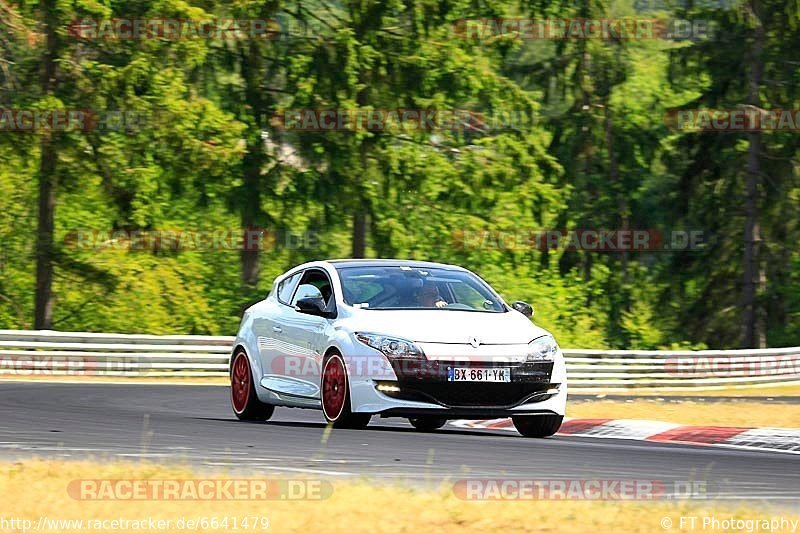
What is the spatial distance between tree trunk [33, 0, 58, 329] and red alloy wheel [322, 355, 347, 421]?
75.1ft

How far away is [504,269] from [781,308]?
924 centimetres

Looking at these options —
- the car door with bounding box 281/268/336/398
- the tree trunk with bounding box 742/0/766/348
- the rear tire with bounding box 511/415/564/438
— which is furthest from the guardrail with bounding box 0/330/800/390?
the rear tire with bounding box 511/415/564/438

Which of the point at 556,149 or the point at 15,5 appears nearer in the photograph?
the point at 15,5

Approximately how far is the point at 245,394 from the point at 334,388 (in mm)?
2244

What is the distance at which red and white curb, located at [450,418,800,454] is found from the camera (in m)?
14.3

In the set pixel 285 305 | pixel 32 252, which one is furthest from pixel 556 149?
pixel 285 305

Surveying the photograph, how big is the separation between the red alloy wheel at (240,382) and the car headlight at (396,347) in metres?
2.68

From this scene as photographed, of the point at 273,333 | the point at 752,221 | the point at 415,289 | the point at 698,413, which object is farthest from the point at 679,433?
Answer: the point at 752,221

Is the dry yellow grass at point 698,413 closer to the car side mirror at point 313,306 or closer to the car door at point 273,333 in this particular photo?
the car door at point 273,333

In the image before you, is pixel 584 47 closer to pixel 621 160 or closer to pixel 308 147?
pixel 621 160

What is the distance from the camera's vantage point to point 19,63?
119 ft

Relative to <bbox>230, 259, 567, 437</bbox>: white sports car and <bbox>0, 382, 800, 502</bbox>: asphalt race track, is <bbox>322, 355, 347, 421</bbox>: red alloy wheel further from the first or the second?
<bbox>0, 382, 800, 502</bbox>: asphalt race track

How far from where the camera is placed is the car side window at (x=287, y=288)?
51.2ft

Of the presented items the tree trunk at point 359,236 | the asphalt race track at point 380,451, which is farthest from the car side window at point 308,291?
the tree trunk at point 359,236
